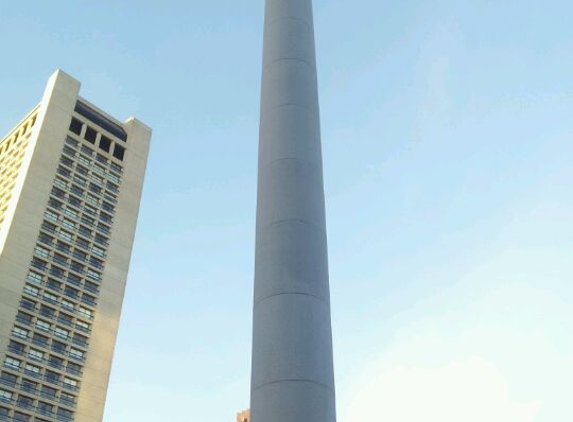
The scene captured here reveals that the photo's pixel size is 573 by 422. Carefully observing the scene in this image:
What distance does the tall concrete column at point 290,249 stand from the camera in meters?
16.4

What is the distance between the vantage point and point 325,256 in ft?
62.9

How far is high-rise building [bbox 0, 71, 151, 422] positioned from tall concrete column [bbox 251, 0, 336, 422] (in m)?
76.4

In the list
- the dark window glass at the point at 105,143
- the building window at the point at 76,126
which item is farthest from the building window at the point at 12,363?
the dark window glass at the point at 105,143

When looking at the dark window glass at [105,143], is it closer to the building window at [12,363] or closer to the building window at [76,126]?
the building window at [76,126]

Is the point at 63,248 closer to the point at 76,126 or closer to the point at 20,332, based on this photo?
the point at 20,332

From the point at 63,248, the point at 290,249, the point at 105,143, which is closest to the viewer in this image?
the point at 290,249

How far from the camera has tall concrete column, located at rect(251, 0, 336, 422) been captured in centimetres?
1638

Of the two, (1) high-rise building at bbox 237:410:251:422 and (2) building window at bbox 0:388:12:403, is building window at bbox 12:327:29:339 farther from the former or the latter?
(1) high-rise building at bbox 237:410:251:422

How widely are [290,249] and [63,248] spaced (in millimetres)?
90217

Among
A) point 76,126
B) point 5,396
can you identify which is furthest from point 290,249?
point 76,126

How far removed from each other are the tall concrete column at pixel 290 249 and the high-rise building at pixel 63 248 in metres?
76.4

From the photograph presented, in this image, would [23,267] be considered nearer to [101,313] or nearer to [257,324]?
[101,313]

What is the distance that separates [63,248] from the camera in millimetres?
101750

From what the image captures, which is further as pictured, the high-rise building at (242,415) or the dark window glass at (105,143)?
the high-rise building at (242,415)
